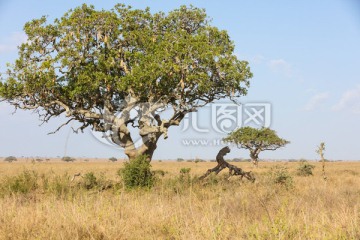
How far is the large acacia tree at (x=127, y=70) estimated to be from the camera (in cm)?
1820

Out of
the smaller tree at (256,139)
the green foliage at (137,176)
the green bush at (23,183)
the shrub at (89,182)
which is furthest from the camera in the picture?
the smaller tree at (256,139)

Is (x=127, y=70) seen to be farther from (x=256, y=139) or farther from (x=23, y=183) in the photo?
(x=256, y=139)

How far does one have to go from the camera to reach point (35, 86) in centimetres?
1850

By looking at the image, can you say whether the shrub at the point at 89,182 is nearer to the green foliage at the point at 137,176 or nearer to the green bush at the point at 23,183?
the green foliage at the point at 137,176

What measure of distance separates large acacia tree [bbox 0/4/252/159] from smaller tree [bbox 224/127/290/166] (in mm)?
39333

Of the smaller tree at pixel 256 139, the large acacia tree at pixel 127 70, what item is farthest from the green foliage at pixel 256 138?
the large acacia tree at pixel 127 70

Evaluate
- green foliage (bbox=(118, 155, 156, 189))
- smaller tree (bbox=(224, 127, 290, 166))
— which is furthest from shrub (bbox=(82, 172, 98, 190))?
smaller tree (bbox=(224, 127, 290, 166))

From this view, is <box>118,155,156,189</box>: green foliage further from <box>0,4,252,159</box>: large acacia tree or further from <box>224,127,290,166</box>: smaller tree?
<box>224,127,290,166</box>: smaller tree

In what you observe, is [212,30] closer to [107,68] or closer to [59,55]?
[107,68]

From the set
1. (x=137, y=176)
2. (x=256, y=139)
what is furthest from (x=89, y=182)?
(x=256, y=139)

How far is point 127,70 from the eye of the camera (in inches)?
755

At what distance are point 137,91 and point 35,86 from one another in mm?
5126

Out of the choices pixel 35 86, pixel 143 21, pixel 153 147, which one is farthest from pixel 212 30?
pixel 35 86

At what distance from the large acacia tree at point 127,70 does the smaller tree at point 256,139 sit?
3933 cm
